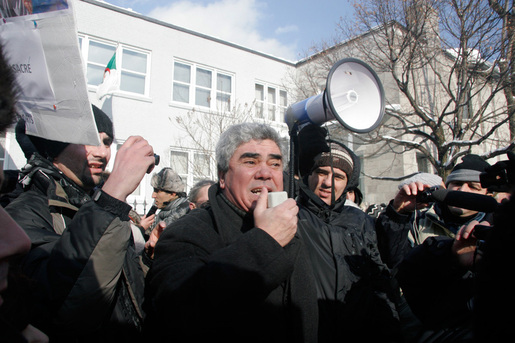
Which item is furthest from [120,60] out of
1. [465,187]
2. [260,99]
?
[465,187]

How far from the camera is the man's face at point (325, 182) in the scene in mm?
2465

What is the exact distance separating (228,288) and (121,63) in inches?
474

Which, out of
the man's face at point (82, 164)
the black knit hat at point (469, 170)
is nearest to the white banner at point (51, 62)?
the man's face at point (82, 164)

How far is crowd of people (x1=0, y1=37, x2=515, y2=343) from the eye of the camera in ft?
4.25

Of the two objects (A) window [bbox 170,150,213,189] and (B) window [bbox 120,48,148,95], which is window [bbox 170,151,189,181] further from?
(B) window [bbox 120,48,148,95]

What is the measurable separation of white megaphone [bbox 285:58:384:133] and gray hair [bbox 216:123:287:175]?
182mm

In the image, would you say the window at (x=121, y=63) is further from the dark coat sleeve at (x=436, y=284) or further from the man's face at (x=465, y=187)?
the dark coat sleeve at (x=436, y=284)

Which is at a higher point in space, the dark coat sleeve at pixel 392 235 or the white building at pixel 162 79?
the white building at pixel 162 79

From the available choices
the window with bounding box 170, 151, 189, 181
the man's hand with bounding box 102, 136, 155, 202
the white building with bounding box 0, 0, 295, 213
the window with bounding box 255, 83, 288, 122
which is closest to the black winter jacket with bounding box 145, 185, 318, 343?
the man's hand with bounding box 102, 136, 155, 202

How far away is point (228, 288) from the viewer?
1.28 meters

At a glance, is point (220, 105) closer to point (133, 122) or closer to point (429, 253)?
point (133, 122)

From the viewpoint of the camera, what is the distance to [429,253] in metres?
1.81

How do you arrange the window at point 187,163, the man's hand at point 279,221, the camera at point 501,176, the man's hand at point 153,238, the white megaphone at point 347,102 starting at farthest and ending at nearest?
the window at point 187,163 < the man's hand at point 153,238 < the white megaphone at point 347,102 < the man's hand at point 279,221 < the camera at point 501,176

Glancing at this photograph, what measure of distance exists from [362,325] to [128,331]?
119 cm
